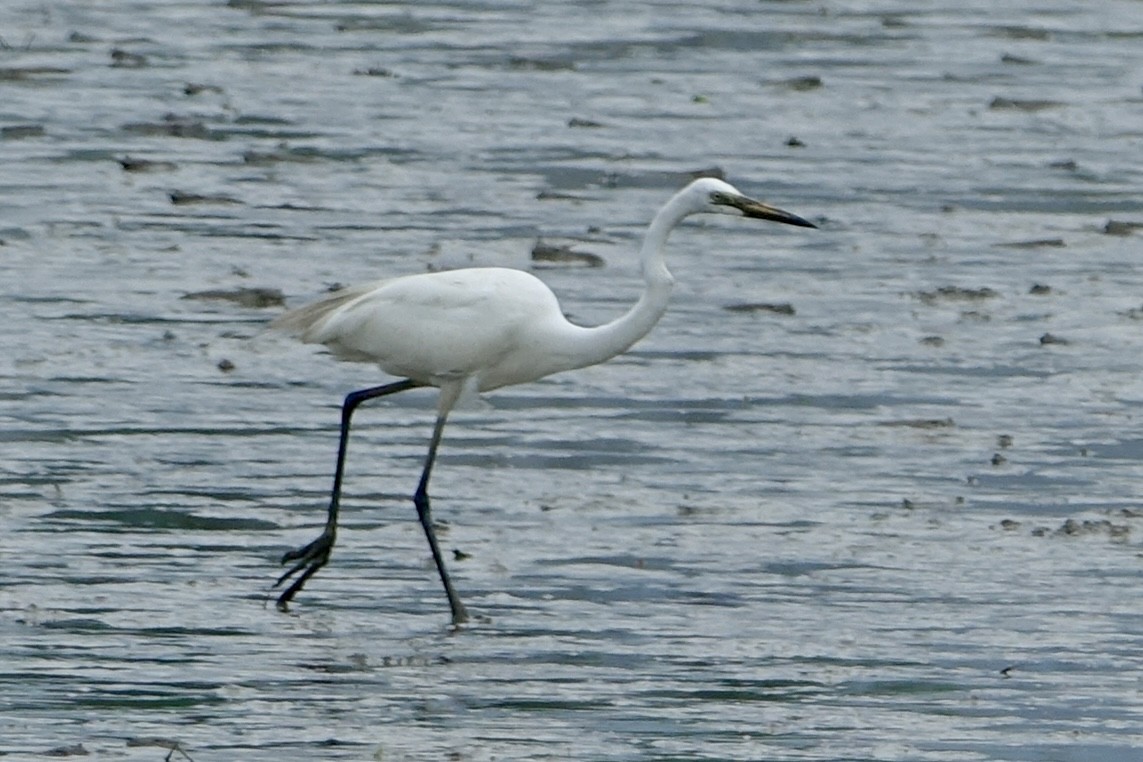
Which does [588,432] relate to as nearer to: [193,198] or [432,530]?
[432,530]

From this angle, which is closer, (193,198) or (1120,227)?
(1120,227)

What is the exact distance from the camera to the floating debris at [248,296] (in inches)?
547

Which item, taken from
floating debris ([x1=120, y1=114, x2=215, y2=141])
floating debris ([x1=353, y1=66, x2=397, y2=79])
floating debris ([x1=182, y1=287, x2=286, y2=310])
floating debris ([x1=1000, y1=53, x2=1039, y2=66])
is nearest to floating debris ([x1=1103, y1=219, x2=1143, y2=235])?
floating debris ([x1=182, y1=287, x2=286, y2=310])

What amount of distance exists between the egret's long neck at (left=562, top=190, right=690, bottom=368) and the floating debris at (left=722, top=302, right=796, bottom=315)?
4177 millimetres

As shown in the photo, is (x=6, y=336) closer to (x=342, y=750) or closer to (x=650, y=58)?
(x=342, y=750)

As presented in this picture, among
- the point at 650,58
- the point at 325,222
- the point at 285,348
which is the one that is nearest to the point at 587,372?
the point at 285,348

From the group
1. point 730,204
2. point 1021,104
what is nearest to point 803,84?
point 1021,104

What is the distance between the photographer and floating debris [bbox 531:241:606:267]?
15172mm

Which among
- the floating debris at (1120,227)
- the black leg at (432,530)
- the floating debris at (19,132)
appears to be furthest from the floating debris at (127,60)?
the black leg at (432,530)

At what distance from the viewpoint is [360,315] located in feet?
32.8

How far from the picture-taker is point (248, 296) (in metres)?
14.0

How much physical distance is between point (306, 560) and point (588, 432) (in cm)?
251

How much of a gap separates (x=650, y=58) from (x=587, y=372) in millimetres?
11099

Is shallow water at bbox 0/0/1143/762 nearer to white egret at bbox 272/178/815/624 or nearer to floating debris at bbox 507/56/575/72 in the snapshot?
floating debris at bbox 507/56/575/72
